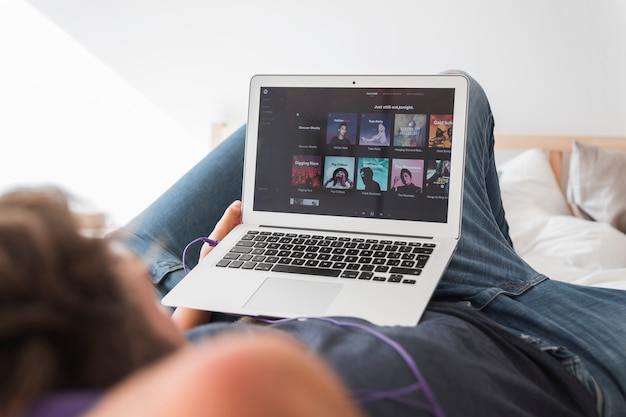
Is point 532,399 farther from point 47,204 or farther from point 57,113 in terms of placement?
point 57,113

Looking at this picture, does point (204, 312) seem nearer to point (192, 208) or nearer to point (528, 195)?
point (192, 208)

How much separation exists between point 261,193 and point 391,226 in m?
0.23

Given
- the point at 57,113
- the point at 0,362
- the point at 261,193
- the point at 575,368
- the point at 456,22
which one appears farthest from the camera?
the point at 57,113

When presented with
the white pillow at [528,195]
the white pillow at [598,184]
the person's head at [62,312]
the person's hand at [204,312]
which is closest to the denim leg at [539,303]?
the person's hand at [204,312]

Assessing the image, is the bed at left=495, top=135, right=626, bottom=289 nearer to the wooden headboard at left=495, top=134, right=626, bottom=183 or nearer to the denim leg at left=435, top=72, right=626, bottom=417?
the wooden headboard at left=495, top=134, right=626, bottom=183

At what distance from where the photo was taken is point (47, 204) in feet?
1.45

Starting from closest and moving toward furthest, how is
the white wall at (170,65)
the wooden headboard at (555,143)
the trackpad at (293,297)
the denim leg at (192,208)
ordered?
A: the trackpad at (293,297)
the denim leg at (192,208)
the wooden headboard at (555,143)
the white wall at (170,65)

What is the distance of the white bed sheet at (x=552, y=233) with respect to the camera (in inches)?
76.4

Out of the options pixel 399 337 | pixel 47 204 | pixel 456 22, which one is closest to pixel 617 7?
pixel 456 22

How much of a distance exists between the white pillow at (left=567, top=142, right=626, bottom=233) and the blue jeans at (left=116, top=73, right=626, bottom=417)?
3.32 ft

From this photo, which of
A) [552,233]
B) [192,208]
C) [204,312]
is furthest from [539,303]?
[552,233]

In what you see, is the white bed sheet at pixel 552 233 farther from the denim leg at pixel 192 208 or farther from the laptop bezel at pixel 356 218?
the denim leg at pixel 192 208

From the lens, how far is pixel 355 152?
1244 millimetres

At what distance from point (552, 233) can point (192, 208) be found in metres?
1.23
